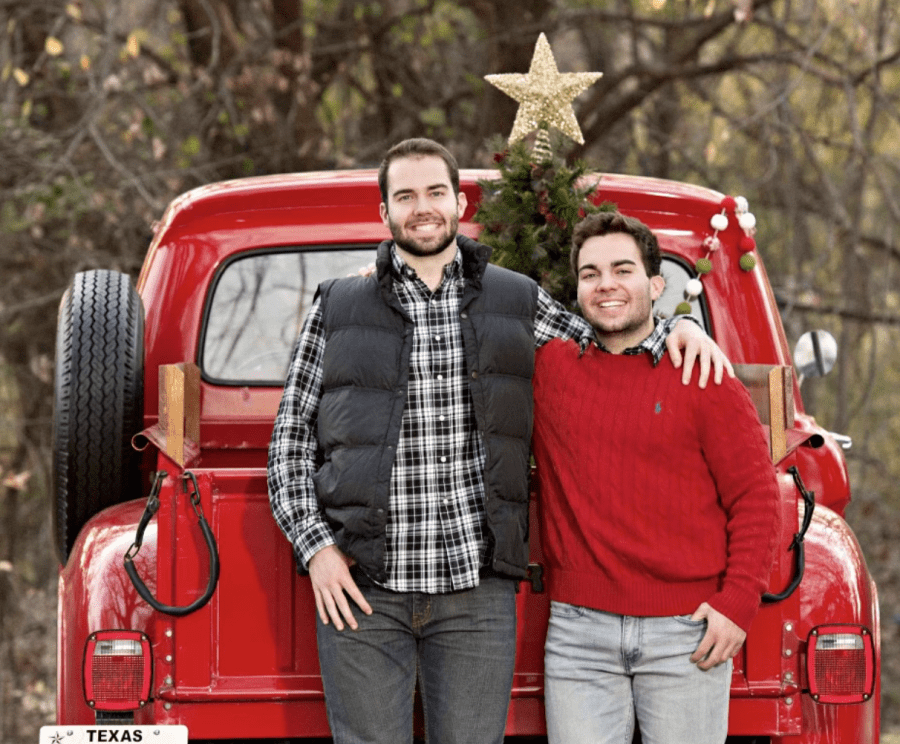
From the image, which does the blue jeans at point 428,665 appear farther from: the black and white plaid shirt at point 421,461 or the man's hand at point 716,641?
the man's hand at point 716,641

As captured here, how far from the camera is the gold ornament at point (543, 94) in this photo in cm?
432

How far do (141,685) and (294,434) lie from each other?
0.67 metres

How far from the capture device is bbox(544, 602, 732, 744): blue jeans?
9.71 feet

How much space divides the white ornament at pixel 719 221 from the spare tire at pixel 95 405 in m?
1.76

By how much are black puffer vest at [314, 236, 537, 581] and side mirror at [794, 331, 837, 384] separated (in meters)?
1.75

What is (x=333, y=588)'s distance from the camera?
116 inches

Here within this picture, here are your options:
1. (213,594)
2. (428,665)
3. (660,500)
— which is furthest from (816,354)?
(213,594)

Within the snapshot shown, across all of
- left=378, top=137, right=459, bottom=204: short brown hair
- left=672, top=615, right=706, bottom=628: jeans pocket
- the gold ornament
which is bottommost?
left=672, top=615, right=706, bottom=628: jeans pocket

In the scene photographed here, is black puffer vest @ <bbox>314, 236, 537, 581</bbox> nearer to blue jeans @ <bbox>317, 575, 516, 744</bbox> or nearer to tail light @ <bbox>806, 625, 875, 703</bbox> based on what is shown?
blue jeans @ <bbox>317, 575, 516, 744</bbox>

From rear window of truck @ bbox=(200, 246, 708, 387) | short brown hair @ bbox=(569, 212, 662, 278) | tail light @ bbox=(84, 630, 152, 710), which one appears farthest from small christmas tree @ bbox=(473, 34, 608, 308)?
tail light @ bbox=(84, 630, 152, 710)

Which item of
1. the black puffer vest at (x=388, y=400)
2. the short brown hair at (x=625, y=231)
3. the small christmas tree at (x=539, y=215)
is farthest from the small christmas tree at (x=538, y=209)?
the black puffer vest at (x=388, y=400)

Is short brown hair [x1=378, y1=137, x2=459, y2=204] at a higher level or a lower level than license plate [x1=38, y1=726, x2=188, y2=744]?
higher

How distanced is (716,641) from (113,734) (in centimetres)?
136

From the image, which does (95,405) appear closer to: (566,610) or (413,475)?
(413,475)
